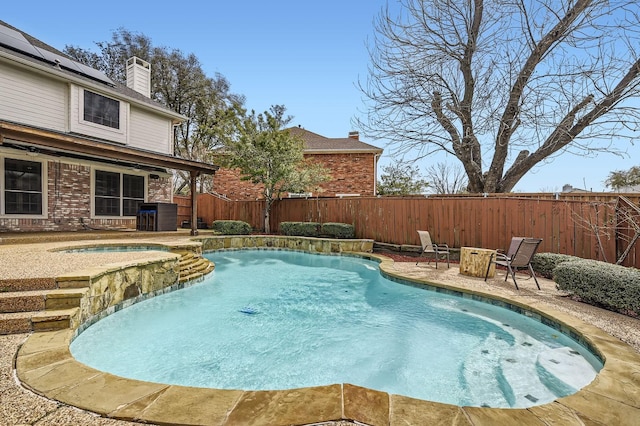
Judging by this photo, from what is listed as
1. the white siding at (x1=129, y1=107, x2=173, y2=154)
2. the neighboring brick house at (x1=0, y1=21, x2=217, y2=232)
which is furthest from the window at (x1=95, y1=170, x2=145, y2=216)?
the white siding at (x1=129, y1=107, x2=173, y2=154)

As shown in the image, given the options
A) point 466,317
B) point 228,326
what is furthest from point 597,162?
point 228,326

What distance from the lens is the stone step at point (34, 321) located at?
3.14 metres

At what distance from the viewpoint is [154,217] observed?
36.5 feet

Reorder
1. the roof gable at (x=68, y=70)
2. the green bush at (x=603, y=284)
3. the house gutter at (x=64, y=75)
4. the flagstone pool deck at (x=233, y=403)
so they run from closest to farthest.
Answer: the flagstone pool deck at (x=233, y=403) < the green bush at (x=603, y=284) < the house gutter at (x=64, y=75) < the roof gable at (x=68, y=70)

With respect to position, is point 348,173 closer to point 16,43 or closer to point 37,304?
point 16,43

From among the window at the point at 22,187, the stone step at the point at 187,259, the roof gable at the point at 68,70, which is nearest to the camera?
the stone step at the point at 187,259

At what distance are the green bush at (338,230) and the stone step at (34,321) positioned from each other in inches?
348

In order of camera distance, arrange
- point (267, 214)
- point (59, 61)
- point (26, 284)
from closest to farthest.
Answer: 1. point (26, 284)
2. point (59, 61)
3. point (267, 214)

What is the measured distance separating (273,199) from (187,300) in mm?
8729

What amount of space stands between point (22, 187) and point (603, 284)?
47.5ft

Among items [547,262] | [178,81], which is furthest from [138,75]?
[547,262]

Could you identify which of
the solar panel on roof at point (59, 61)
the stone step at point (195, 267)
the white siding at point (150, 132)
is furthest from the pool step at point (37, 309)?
the white siding at point (150, 132)

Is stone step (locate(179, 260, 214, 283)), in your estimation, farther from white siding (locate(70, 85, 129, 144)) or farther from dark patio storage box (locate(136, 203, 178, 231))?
white siding (locate(70, 85, 129, 144))

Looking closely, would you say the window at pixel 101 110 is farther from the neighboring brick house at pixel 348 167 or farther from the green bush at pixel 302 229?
the green bush at pixel 302 229
